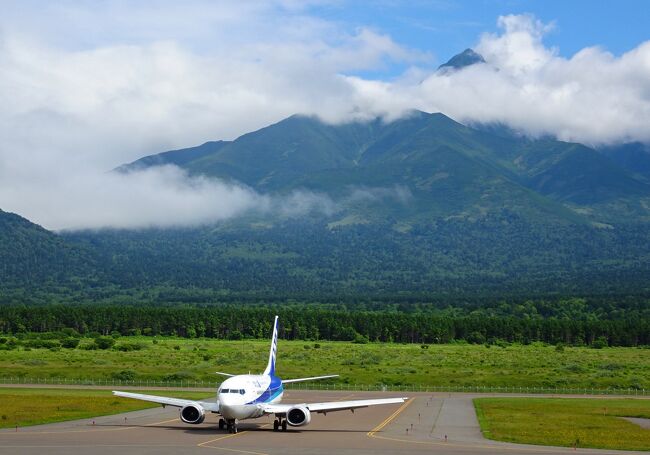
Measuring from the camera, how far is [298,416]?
175 ft

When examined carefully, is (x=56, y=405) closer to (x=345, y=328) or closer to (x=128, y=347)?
(x=128, y=347)

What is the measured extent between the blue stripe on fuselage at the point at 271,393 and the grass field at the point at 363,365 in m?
48.2

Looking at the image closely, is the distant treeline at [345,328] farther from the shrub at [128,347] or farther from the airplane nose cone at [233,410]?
the airplane nose cone at [233,410]

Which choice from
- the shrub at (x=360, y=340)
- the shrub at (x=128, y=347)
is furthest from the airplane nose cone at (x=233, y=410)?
the shrub at (x=360, y=340)

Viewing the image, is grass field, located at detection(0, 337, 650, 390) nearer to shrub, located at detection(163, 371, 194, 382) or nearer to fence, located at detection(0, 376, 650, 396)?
shrub, located at detection(163, 371, 194, 382)

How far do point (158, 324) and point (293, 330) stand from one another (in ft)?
96.1

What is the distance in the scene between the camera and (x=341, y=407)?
5309 centimetres

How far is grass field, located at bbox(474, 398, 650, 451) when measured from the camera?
52.6 m

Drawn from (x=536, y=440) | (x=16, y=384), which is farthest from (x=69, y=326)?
(x=536, y=440)

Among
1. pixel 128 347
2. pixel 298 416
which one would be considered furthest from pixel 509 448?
pixel 128 347

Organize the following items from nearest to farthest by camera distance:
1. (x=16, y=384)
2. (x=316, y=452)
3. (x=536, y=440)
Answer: (x=316, y=452) → (x=536, y=440) → (x=16, y=384)

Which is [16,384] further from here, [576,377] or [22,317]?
[22,317]

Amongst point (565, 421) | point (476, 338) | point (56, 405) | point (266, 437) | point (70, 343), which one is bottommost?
point (565, 421)

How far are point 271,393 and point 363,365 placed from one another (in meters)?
69.6
